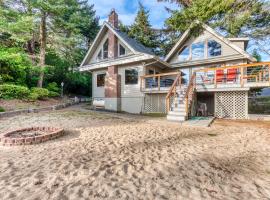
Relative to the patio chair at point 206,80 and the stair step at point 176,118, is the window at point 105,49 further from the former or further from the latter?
the stair step at point 176,118

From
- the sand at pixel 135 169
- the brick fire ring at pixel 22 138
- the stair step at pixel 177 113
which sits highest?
the stair step at pixel 177 113

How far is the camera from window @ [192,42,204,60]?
15.6 metres

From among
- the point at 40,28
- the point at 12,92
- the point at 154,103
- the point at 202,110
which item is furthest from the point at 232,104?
the point at 40,28

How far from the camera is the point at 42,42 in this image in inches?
707

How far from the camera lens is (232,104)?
1227 cm

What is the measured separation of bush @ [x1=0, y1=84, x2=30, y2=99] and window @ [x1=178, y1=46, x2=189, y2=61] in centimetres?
1298

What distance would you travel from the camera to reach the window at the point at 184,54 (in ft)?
53.7

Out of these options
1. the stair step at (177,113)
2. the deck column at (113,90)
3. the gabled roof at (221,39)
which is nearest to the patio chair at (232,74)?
the gabled roof at (221,39)

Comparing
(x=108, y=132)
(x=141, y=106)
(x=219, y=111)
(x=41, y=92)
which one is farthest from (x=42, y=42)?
(x=219, y=111)

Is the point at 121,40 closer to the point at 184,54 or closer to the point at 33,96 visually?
the point at 184,54

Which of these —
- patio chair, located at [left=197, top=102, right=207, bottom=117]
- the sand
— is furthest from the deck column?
the sand

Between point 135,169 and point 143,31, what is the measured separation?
87.0ft

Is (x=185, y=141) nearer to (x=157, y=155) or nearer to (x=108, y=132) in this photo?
(x=157, y=155)

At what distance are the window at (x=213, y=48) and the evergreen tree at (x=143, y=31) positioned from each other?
13.3m
